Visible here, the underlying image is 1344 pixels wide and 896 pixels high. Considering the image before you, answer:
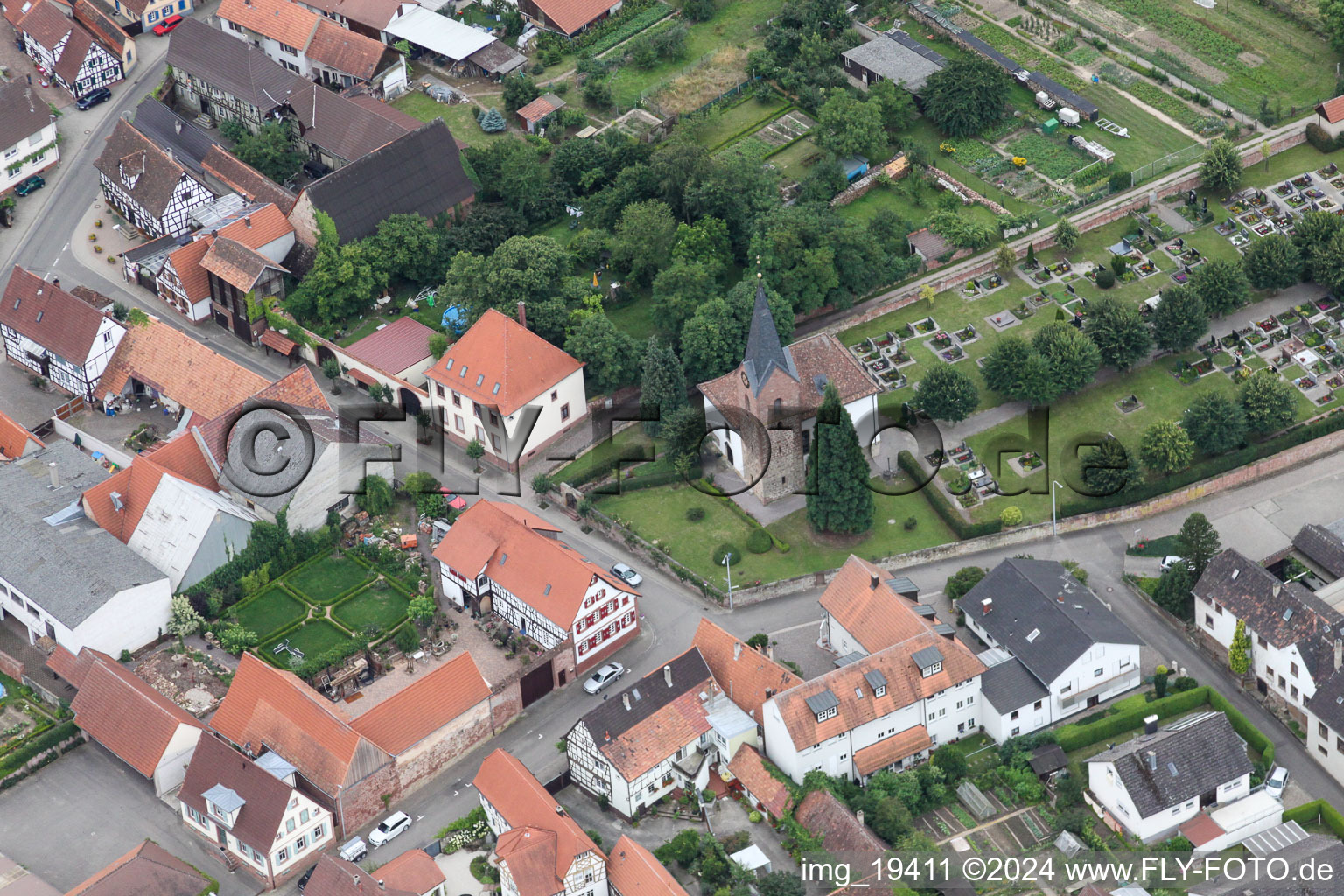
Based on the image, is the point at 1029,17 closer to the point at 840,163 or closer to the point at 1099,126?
the point at 1099,126

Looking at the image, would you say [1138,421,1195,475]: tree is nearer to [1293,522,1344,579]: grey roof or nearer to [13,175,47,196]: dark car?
[1293,522,1344,579]: grey roof

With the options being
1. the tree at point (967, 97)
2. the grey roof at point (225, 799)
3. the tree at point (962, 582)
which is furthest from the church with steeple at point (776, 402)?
the grey roof at point (225, 799)

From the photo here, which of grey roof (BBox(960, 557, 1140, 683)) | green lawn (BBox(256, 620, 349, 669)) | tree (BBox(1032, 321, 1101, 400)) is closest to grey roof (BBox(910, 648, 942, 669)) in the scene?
grey roof (BBox(960, 557, 1140, 683))

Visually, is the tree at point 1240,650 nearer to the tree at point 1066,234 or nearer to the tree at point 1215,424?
the tree at point 1215,424

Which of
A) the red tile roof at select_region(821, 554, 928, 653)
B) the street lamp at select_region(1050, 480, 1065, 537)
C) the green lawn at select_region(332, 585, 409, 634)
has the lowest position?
the street lamp at select_region(1050, 480, 1065, 537)

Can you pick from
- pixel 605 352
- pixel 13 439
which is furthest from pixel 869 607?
pixel 13 439

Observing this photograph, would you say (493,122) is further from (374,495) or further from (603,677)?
(603,677)
